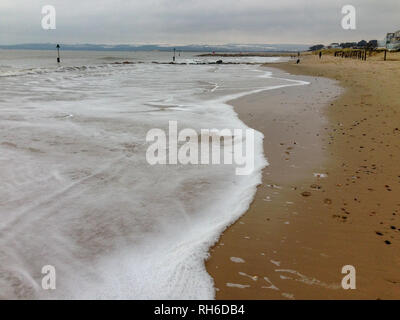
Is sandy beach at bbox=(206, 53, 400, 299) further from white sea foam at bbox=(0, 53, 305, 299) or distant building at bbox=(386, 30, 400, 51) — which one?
distant building at bbox=(386, 30, 400, 51)

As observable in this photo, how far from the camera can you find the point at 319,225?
458cm

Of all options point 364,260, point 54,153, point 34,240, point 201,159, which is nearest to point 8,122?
point 54,153

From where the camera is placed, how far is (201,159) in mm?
7672

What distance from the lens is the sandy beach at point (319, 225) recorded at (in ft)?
11.4

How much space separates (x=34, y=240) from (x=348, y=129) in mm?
8675

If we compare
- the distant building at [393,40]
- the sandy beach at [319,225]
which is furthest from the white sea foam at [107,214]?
the distant building at [393,40]

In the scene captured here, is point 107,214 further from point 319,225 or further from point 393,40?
point 393,40

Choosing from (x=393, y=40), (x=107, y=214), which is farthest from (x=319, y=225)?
(x=393, y=40)

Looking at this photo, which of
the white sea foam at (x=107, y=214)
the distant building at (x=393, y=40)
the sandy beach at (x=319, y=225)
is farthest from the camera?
the distant building at (x=393, y=40)

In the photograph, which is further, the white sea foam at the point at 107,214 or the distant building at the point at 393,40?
the distant building at the point at 393,40

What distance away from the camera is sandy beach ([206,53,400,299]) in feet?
11.4

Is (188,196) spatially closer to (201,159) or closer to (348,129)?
(201,159)

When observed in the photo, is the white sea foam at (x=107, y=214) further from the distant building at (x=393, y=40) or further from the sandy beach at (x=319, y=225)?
the distant building at (x=393, y=40)

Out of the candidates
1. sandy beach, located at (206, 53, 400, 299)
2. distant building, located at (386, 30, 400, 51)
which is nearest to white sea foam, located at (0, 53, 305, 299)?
sandy beach, located at (206, 53, 400, 299)
